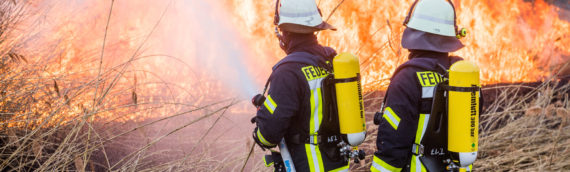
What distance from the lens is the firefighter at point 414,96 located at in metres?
2.63

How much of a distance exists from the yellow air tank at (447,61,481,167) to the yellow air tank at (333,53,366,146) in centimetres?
56

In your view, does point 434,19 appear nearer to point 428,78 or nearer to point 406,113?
point 428,78

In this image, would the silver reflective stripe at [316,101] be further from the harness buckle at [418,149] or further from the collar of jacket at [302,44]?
the harness buckle at [418,149]

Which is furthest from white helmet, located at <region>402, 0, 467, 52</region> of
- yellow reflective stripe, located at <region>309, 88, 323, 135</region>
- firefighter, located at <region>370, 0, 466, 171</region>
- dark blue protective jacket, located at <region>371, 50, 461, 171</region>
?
yellow reflective stripe, located at <region>309, 88, 323, 135</region>

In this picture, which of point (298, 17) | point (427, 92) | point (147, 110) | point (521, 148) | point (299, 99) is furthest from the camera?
point (147, 110)

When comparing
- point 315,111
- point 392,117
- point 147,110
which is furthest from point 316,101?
point 147,110

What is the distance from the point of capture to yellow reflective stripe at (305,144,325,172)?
2.79m

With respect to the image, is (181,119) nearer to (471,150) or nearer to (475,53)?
Result: (471,150)

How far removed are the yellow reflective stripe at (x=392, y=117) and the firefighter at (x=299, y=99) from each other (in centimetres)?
39

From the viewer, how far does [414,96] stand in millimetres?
2635

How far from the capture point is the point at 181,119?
734 cm

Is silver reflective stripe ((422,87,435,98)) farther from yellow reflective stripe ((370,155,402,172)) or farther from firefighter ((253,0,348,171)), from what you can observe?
firefighter ((253,0,348,171))

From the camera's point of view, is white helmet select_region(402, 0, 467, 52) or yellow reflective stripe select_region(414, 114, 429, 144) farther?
white helmet select_region(402, 0, 467, 52)

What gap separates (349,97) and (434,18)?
2.63 ft
